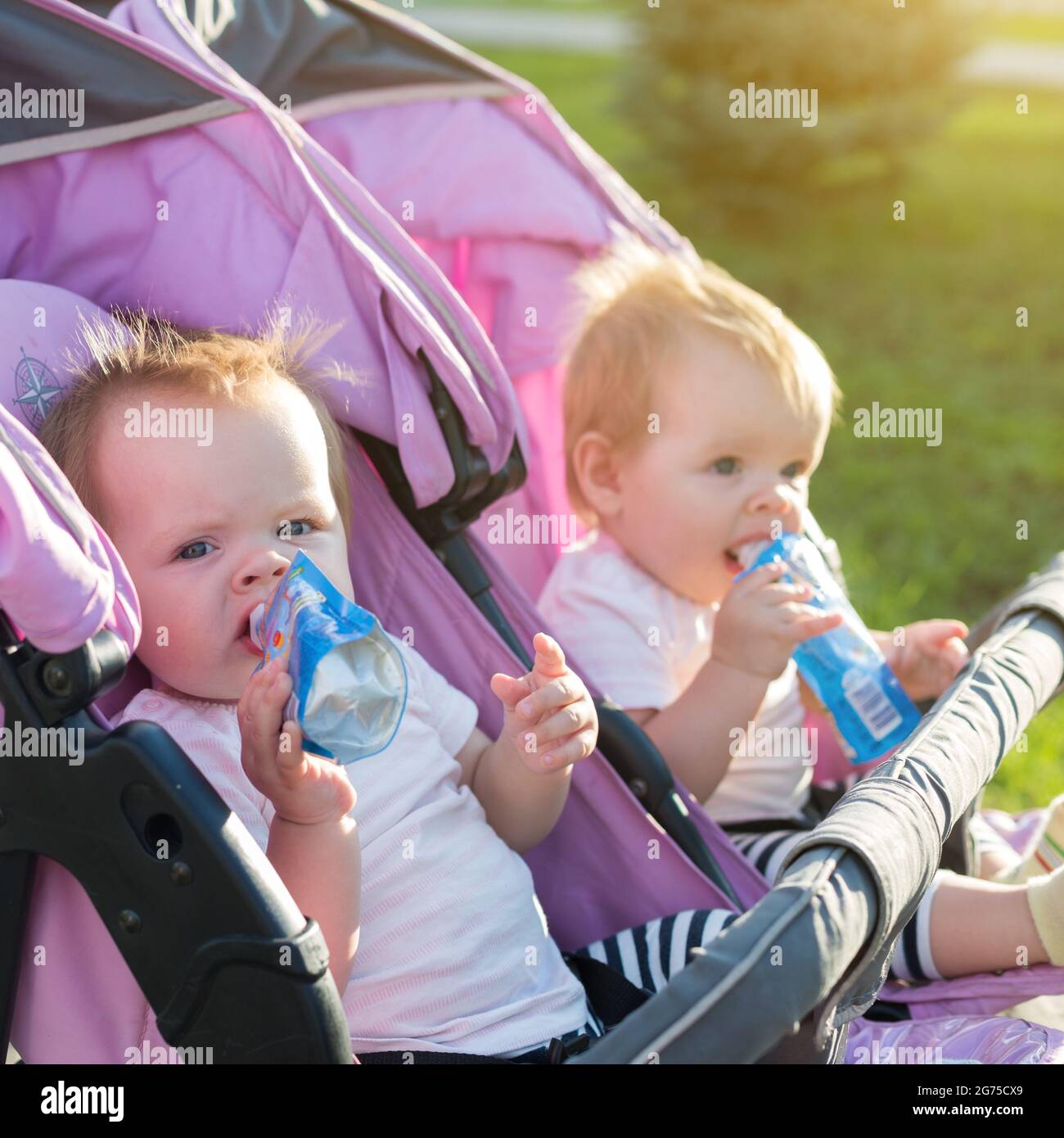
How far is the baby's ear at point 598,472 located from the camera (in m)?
2.57

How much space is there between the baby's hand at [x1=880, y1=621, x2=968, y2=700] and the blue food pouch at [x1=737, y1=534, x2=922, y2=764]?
278 millimetres

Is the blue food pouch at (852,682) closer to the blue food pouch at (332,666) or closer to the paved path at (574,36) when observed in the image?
the blue food pouch at (332,666)

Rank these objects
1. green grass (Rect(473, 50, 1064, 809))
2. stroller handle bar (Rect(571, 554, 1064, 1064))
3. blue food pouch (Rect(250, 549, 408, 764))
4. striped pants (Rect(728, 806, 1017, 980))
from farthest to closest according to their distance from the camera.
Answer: green grass (Rect(473, 50, 1064, 809))
striped pants (Rect(728, 806, 1017, 980))
blue food pouch (Rect(250, 549, 408, 764))
stroller handle bar (Rect(571, 554, 1064, 1064))

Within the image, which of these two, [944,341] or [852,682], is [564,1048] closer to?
[852,682]

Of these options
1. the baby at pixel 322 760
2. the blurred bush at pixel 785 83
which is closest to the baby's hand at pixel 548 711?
the baby at pixel 322 760

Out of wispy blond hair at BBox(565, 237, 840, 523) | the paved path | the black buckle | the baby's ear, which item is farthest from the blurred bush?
the black buckle

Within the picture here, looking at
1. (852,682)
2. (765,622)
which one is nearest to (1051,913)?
(852,682)

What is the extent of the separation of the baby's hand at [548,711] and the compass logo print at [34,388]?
66 centimetres

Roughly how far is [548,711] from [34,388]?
753 millimetres

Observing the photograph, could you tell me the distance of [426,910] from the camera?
1.85 m

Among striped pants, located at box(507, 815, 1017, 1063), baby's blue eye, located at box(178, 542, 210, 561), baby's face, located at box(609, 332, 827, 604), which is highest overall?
baby's face, located at box(609, 332, 827, 604)

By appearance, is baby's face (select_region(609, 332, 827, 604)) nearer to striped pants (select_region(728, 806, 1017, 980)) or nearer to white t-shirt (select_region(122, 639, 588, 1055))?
striped pants (select_region(728, 806, 1017, 980))

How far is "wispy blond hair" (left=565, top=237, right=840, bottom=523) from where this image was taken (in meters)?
2.49
